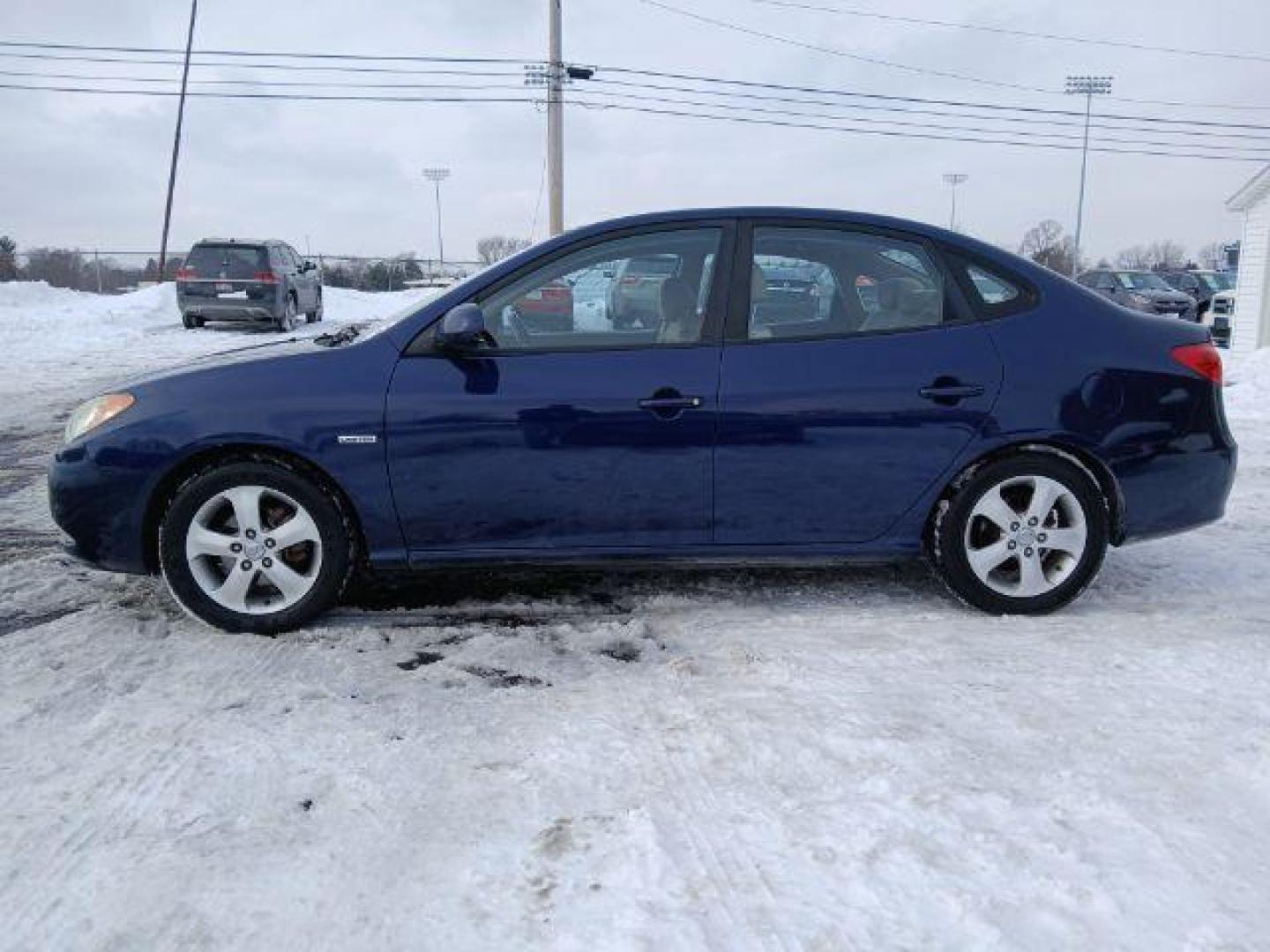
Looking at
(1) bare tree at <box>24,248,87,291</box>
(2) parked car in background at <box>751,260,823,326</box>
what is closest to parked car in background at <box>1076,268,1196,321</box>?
(2) parked car in background at <box>751,260,823,326</box>

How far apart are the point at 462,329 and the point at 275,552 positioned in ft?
3.50

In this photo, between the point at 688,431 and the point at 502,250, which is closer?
the point at 688,431

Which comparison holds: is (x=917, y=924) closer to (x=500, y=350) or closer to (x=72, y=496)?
(x=500, y=350)

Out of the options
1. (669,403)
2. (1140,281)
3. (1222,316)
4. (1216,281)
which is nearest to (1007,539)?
(669,403)

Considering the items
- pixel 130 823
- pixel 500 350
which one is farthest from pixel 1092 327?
pixel 130 823

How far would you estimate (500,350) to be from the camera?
11.8ft

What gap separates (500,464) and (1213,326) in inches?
836

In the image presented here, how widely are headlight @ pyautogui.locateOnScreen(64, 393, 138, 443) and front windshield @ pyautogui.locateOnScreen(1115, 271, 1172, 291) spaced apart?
26.4 m

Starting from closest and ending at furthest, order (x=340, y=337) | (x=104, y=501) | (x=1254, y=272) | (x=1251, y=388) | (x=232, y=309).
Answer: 1. (x=104, y=501)
2. (x=340, y=337)
3. (x=1251, y=388)
4. (x=1254, y=272)
5. (x=232, y=309)

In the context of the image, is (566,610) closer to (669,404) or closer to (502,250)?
(669,404)

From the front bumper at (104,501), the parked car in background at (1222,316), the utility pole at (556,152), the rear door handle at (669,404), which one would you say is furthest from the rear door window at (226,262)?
the parked car in background at (1222,316)

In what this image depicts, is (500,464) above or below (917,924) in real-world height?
above

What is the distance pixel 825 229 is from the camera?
3.84 metres

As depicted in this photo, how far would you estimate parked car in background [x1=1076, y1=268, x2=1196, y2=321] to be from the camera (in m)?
24.2
